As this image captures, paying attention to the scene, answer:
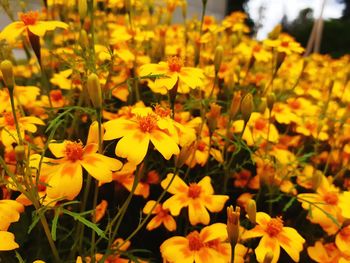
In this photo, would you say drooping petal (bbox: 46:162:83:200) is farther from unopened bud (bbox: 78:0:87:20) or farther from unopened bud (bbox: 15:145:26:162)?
unopened bud (bbox: 78:0:87:20)

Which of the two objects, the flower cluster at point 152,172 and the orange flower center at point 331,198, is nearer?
the flower cluster at point 152,172

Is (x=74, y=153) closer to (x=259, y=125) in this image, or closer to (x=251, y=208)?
(x=251, y=208)

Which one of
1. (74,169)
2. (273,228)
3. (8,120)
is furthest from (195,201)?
(8,120)

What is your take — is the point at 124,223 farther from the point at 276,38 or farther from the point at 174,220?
the point at 276,38

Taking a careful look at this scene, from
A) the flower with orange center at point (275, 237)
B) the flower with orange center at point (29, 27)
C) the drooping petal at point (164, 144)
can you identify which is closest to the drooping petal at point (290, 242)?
the flower with orange center at point (275, 237)

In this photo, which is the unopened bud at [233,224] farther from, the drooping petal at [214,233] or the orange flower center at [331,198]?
the orange flower center at [331,198]

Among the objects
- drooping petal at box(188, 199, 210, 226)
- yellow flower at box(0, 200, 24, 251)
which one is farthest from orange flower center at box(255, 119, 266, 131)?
yellow flower at box(0, 200, 24, 251)

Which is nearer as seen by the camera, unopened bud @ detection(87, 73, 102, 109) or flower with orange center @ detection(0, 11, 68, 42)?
unopened bud @ detection(87, 73, 102, 109)
